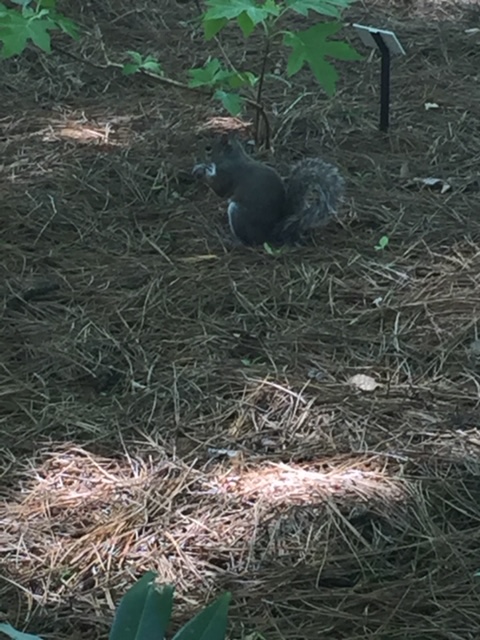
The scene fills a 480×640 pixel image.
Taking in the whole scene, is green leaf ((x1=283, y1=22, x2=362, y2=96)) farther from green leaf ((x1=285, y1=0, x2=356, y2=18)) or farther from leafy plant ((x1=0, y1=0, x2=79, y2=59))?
leafy plant ((x1=0, y1=0, x2=79, y2=59))

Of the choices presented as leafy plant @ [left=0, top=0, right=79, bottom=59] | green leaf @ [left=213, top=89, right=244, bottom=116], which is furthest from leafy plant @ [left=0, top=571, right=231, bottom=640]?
green leaf @ [left=213, top=89, right=244, bottom=116]

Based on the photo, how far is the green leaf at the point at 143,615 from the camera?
→ 90 centimetres

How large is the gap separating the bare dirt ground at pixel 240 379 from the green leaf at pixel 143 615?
96cm

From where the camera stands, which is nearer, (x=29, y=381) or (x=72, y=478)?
(x=72, y=478)

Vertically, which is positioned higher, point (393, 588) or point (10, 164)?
point (393, 588)

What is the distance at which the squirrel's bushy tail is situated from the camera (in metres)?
3.24

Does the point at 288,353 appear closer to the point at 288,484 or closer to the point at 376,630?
the point at 288,484

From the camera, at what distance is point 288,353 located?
2.74 meters

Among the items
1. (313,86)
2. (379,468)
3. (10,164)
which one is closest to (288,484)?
(379,468)

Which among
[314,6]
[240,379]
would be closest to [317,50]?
[314,6]

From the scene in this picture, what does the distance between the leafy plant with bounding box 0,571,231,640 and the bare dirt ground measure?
96 centimetres

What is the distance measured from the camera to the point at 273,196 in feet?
11.1

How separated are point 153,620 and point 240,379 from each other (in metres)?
1.72

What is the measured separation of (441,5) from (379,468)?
166 inches
